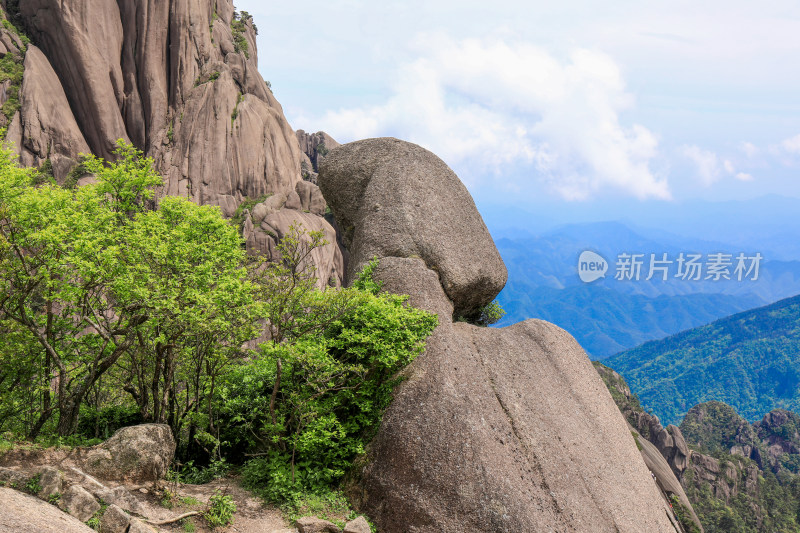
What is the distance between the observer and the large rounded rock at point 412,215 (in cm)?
1442

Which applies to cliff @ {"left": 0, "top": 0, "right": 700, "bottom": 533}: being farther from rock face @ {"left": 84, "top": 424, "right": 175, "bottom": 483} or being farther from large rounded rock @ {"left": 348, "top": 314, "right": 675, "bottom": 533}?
rock face @ {"left": 84, "top": 424, "right": 175, "bottom": 483}

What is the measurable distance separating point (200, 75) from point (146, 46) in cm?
639

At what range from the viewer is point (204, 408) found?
13.1 metres

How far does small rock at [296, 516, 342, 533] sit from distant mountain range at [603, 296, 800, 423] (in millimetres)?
167728

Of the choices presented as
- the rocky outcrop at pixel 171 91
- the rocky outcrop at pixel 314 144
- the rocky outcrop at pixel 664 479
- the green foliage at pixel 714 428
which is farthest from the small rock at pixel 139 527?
the green foliage at pixel 714 428

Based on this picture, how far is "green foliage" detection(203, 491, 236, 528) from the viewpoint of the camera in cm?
949

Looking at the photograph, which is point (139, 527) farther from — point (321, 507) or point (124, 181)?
point (124, 181)

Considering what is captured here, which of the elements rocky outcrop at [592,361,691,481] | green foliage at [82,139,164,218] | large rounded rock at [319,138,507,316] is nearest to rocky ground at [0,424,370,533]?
green foliage at [82,139,164,218]

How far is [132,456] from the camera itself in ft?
33.7

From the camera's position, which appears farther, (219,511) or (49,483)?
(219,511)

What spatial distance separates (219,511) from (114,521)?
1.90 meters

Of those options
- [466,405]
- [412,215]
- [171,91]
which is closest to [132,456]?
[466,405]

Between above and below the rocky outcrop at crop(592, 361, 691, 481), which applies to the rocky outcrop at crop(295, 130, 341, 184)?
above

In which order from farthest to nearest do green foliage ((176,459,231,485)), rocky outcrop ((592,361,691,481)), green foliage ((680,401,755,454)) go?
green foliage ((680,401,755,454))
rocky outcrop ((592,361,691,481))
green foliage ((176,459,231,485))
